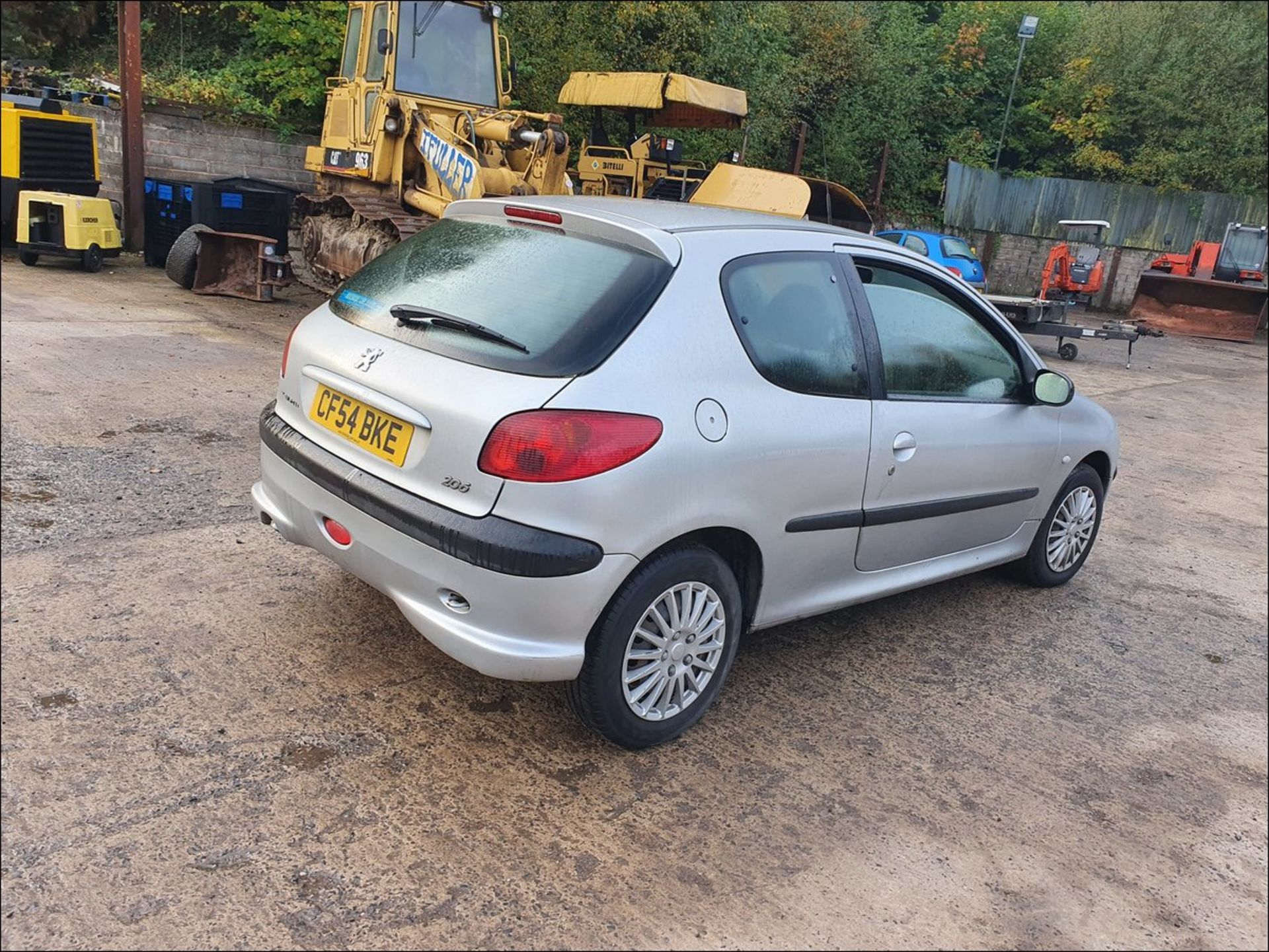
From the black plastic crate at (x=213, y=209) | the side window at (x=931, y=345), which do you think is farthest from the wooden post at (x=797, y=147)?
the side window at (x=931, y=345)

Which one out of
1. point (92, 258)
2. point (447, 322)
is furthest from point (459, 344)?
point (92, 258)

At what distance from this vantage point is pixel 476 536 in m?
2.65

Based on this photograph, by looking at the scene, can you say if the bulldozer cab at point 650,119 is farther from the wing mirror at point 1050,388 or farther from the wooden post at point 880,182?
the wing mirror at point 1050,388

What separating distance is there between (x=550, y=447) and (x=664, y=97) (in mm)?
12691

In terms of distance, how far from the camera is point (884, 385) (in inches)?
140

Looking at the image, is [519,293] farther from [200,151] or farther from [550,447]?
[200,151]

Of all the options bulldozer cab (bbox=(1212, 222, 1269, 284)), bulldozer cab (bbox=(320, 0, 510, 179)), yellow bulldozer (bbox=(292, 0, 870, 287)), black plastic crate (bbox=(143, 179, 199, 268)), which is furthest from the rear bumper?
bulldozer cab (bbox=(1212, 222, 1269, 284))

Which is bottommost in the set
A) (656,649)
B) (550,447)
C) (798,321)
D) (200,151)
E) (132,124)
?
(656,649)

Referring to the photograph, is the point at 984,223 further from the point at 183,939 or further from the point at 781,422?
the point at 183,939

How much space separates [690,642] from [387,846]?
42.9 inches

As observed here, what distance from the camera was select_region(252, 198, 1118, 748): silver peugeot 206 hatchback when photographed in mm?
2697

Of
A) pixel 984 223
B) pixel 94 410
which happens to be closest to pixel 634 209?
pixel 94 410

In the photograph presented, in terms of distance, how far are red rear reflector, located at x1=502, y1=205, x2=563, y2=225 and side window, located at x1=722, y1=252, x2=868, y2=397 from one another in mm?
627

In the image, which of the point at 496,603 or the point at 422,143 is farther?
the point at 422,143
